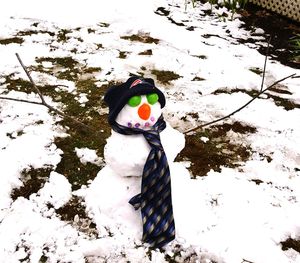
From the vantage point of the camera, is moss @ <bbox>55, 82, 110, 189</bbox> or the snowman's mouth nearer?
the snowman's mouth

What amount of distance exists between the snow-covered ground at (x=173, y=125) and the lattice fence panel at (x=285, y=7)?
95 centimetres

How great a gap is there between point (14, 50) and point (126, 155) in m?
3.19

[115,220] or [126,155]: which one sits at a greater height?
[126,155]

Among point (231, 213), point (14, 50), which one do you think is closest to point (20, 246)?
point (231, 213)

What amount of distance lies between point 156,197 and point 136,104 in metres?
0.58

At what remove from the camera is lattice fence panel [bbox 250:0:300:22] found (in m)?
6.15

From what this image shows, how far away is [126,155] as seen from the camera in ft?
6.68

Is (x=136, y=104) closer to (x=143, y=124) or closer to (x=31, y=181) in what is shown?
(x=143, y=124)

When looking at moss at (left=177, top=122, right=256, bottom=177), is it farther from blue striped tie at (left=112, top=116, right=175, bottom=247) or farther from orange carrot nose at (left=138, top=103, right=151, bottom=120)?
orange carrot nose at (left=138, top=103, right=151, bottom=120)

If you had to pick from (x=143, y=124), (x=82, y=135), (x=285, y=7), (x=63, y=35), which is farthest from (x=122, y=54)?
(x=285, y=7)

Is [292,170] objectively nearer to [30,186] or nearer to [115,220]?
[115,220]

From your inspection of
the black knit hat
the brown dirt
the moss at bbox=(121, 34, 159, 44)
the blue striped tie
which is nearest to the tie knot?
the blue striped tie

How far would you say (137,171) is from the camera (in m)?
2.12

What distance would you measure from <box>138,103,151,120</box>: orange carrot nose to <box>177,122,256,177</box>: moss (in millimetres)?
948
